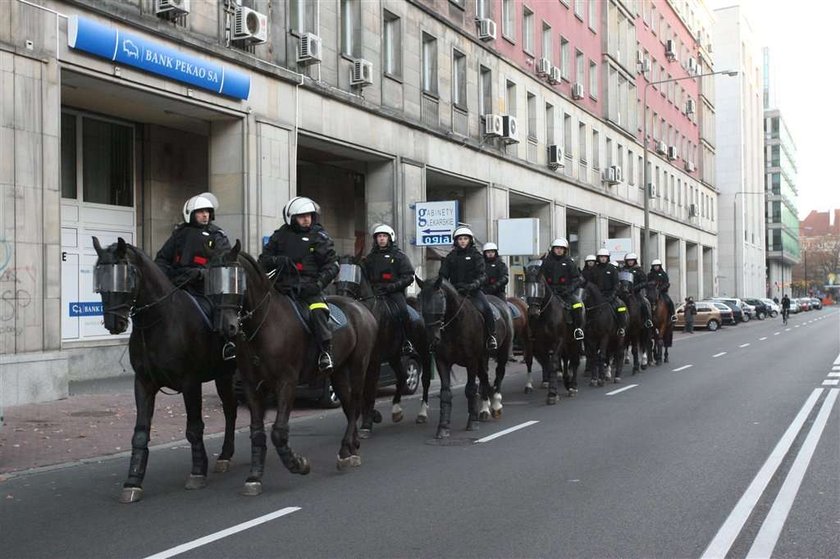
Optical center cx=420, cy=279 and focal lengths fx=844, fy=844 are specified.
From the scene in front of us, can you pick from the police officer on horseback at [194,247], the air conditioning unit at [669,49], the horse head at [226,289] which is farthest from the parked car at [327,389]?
the air conditioning unit at [669,49]

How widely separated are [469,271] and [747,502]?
18.6 feet

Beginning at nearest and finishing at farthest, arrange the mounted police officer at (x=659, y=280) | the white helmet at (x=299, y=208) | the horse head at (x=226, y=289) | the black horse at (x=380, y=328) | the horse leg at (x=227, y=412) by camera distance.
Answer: the horse head at (x=226, y=289), the white helmet at (x=299, y=208), the horse leg at (x=227, y=412), the black horse at (x=380, y=328), the mounted police officer at (x=659, y=280)

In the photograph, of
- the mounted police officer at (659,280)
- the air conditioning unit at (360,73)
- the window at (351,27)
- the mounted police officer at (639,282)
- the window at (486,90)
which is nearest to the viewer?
the mounted police officer at (639,282)

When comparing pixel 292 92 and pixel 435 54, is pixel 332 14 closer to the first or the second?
pixel 292 92

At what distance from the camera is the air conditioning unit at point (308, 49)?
20422 mm

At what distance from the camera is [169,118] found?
19062mm

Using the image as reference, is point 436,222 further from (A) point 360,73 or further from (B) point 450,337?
(B) point 450,337

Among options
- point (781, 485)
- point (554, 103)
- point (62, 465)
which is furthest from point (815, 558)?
point (554, 103)

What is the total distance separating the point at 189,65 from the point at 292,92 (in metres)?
3.61

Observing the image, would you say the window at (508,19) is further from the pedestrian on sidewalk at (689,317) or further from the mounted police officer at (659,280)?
the pedestrian on sidewalk at (689,317)

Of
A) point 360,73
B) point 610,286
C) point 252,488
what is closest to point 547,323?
point 610,286

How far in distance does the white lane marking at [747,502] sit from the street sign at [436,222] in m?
10.8

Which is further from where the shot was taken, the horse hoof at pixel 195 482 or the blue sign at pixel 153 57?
the blue sign at pixel 153 57

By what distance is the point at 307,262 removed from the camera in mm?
8273
